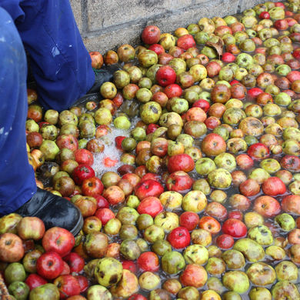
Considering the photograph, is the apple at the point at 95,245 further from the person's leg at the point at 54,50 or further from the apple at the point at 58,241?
the person's leg at the point at 54,50

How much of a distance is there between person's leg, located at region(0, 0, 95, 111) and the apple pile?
184mm

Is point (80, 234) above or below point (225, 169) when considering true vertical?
above

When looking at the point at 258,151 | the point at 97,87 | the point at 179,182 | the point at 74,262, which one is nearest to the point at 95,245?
the point at 74,262

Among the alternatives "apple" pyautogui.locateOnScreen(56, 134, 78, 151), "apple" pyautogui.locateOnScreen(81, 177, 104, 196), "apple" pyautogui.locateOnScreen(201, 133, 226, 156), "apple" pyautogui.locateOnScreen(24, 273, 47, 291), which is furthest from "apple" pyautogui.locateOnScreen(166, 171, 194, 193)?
"apple" pyautogui.locateOnScreen(24, 273, 47, 291)

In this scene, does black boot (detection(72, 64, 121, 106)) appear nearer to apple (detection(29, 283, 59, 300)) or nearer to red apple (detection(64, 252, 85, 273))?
red apple (detection(64, 252, 85, 273))

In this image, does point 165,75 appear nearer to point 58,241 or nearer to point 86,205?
point 86,205

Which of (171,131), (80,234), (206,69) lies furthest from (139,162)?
(206,69)

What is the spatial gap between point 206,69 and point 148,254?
2.50 meters

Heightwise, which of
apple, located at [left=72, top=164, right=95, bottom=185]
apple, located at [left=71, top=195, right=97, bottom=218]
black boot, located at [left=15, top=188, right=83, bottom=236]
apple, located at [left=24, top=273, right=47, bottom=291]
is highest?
apple, located at [left=24, top=273, right=47, bottom=291]

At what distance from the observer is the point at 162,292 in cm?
246

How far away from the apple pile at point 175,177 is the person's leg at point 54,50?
0.60 feet

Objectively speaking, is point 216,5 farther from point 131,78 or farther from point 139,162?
point 139,162

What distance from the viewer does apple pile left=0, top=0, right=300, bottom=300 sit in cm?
A: 254

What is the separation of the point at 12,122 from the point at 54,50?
4.06 ft
